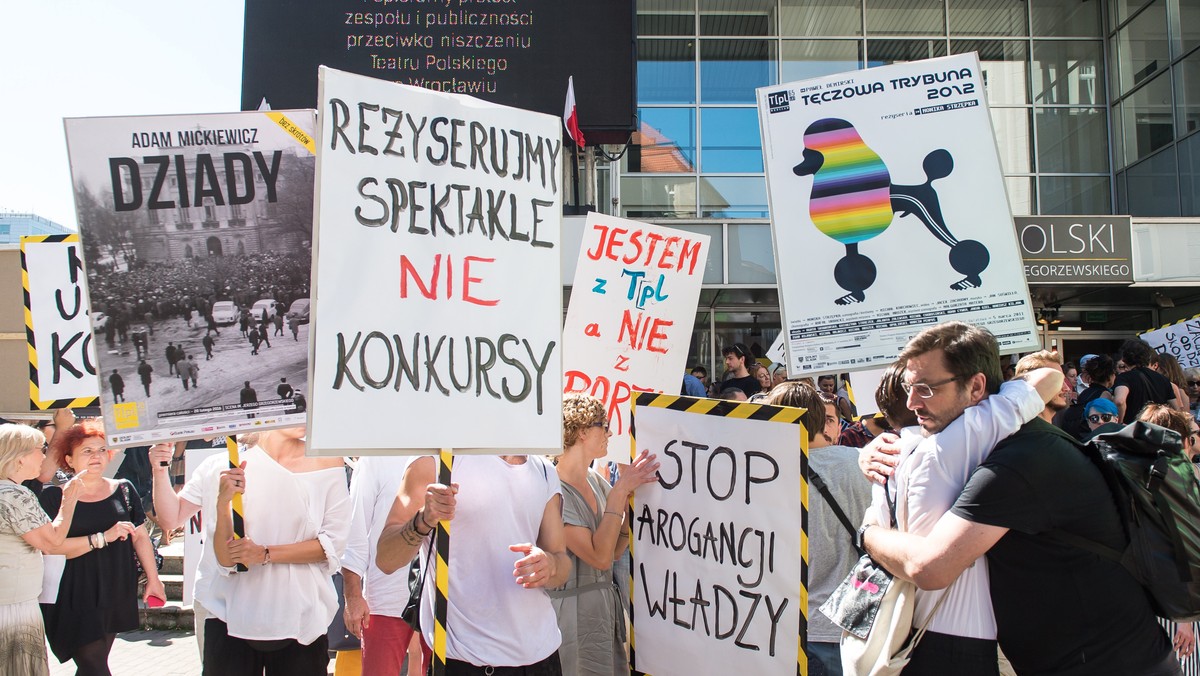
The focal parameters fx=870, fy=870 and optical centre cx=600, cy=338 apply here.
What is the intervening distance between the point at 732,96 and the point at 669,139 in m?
1.39

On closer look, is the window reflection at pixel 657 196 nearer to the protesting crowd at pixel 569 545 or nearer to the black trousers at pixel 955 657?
the protesting crowd at pixel 569 545

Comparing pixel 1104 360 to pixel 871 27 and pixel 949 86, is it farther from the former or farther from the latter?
pixel 871 27

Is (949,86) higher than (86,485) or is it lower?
higher

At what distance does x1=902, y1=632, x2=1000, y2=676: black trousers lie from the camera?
2.49 m

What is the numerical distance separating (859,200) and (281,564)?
316 centimetres

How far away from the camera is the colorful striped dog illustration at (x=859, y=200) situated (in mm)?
4184

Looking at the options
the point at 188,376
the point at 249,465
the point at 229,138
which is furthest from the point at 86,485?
the point at 229,138

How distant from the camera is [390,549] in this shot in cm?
291

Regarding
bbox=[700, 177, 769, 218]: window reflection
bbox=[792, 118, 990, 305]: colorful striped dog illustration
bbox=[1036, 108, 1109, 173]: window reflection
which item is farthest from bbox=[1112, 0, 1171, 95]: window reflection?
bbox=[792, 118, 990, 305]: colorful striped dog illustration

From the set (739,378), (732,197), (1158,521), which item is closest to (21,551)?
(1158,521)

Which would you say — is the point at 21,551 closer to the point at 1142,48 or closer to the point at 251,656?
the point at 251,656

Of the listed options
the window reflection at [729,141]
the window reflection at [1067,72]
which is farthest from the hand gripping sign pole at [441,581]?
the window reflection at [1067,72]

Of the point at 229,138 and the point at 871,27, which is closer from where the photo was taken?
the point at 229,138

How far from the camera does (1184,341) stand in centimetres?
948
